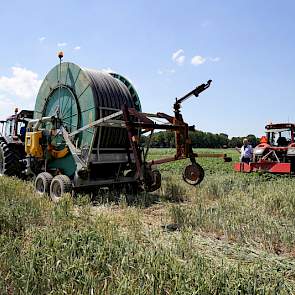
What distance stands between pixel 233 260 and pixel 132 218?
1734 mm

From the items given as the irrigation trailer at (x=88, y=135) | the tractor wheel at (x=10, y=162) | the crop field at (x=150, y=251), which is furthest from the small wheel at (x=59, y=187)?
the tractor wheel at (x=10, y=162)

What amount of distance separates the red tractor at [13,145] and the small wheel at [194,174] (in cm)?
552

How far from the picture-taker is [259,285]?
9.11 feet

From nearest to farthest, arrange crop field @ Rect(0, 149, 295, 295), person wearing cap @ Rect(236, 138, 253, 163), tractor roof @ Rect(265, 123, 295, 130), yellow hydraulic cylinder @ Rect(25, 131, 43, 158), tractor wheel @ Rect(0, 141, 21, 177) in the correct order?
crop field @ Rect(0, 149, 295, 295) → yellow hydraulic cylinder @ Rect(25, 131, 43, 158) → tractor wheel @ Rect(0, 141, 21, 177) → tractor roof @ Rect(265, 123, 295, 130) → person wearing cap @ Rect(236, 138, 253, 163)

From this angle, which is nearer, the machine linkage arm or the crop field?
the crop field

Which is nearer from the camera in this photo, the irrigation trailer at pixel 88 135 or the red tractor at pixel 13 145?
the irrigation trailer at pixel 88 135

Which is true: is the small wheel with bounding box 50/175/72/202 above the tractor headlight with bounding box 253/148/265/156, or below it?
below

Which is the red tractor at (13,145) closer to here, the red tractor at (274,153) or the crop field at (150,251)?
the crop field at (150,251)

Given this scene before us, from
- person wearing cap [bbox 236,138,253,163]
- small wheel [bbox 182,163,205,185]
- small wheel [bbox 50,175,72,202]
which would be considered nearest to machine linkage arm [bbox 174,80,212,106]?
small wheel [bbox 182,163,205,185]

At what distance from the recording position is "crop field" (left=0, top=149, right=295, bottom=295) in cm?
273

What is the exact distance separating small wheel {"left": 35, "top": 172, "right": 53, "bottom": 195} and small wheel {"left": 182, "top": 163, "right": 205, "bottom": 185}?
329 centimetres

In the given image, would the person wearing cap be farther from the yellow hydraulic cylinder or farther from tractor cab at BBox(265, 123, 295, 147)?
the yellow hydraulic cylinder

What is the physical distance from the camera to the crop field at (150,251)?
2727mm

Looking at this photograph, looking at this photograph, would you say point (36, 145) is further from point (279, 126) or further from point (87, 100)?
point (279, 126)
